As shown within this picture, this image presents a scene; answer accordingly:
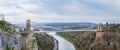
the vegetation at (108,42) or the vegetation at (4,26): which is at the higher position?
the vegetation at (4,26)

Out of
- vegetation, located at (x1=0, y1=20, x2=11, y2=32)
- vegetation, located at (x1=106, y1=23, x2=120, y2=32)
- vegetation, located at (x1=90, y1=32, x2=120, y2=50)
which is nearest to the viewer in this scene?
vegetation, located at (x1=0, y1=20, x2=11, y2=32)

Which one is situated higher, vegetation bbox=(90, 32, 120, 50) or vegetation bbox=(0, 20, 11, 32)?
vegetation bbox=(0, 20, 11, 32)

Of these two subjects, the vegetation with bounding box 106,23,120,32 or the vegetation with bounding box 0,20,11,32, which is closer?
the vegetation with bounding box 0,20,11,32

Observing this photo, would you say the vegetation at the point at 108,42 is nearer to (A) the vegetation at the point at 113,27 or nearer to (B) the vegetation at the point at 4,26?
(A) the vegetation at the point at 113,27

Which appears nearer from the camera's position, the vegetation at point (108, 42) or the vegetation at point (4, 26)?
the vegetation at point (4, 26)

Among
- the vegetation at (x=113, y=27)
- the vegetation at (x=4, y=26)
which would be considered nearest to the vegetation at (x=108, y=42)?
the vegetation at (x=113, y=27)

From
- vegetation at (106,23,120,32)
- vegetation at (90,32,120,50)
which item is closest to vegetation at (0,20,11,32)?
vegetation at (90,32,120,50)

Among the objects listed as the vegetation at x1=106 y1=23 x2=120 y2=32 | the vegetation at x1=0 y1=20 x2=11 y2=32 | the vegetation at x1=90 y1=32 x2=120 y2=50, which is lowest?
the vegetation at x1=90 y1=32 x2=120 y2=50

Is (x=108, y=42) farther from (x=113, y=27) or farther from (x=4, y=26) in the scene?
(x=4, y=26)

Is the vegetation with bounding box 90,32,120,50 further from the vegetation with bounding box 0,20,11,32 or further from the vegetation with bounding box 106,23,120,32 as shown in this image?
the vegetation with bounding box 0,20,11,32

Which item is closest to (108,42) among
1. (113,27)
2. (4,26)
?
(113,27)

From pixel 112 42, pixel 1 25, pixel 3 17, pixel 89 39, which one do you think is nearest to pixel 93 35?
pixel 89 39

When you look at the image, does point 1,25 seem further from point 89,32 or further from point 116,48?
point 89,32
